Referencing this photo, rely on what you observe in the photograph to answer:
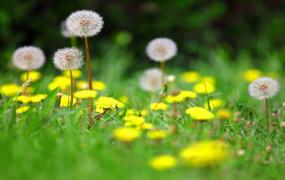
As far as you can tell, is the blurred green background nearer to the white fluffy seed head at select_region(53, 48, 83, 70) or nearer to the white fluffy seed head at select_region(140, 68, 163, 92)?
the white fluffy seed head at select_region(140, 68, 163, 92)

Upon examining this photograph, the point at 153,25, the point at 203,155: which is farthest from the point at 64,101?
the point at 153,25

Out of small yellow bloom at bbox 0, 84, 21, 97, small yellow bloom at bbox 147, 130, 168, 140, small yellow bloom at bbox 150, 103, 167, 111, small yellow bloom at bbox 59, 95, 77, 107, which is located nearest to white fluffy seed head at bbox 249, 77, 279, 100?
small yellow bloom at bbox 150, 103, 167, 111

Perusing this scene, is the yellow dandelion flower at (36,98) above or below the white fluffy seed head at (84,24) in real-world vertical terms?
below

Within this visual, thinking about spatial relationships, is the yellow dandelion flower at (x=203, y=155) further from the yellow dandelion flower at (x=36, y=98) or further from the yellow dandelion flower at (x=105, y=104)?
the yellow dandelion flower at (x=36, y=98)

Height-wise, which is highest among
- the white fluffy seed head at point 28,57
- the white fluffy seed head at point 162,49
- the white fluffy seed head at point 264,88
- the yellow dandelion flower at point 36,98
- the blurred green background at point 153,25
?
the blurred green background at point 153,25

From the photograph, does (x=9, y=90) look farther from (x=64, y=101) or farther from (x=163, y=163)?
(x=163, y=163)

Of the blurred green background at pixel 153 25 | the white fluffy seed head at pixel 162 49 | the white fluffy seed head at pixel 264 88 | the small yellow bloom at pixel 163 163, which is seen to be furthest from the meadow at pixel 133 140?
the blurred green background at pixel 153 25

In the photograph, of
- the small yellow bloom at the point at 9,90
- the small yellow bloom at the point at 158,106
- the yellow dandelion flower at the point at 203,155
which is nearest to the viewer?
the yellow dandelion flower at the point at 203,155
